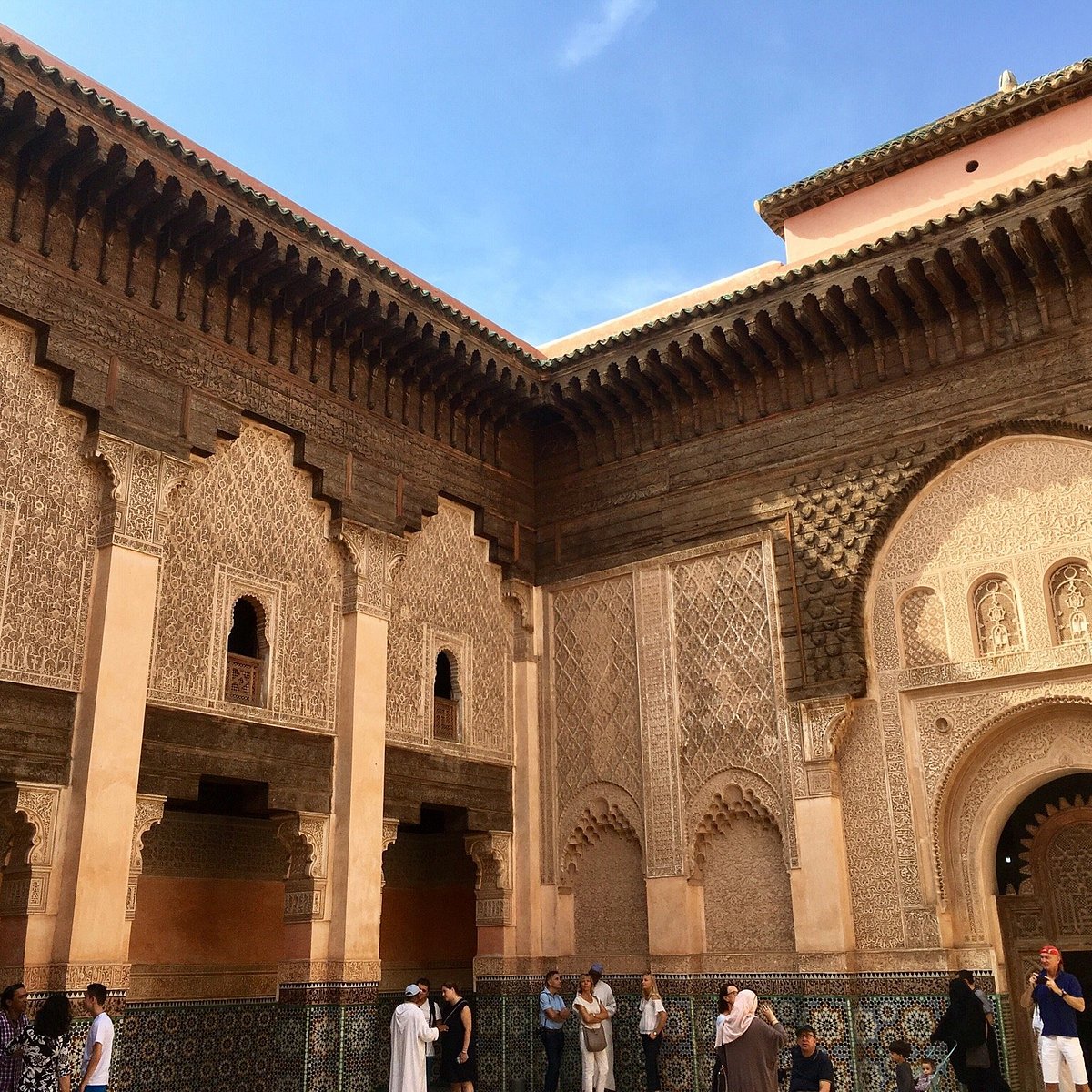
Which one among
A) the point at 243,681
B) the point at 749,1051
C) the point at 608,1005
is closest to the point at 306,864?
the point at 243,681

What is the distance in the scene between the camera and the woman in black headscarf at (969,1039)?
21.6 ft

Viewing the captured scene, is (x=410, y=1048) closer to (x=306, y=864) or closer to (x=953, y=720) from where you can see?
(x=306, y=864)

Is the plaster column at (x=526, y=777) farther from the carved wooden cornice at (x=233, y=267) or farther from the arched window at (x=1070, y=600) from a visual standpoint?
the arched window at (x=1070, y=600)

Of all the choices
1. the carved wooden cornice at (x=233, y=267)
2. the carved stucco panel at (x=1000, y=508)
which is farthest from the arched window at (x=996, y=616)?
the carved wooden cornice at (x=233, y=267)

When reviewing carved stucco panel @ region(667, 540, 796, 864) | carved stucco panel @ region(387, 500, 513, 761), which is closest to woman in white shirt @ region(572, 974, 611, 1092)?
carved stucco panel @ region(667, 540, 796, 864)

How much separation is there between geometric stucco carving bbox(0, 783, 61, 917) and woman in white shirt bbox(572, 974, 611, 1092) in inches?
133

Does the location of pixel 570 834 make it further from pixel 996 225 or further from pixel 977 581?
pixel 996 225

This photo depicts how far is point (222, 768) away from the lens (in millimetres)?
7043

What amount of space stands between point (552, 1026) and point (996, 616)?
13.2 ft

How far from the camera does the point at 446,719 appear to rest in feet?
29.3

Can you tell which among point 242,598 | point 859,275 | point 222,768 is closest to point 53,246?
point 242,598

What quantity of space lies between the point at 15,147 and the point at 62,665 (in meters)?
2.86

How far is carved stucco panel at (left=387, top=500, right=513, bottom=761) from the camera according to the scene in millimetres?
8500

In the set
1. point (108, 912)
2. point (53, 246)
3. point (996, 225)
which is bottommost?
point (108, 912)
